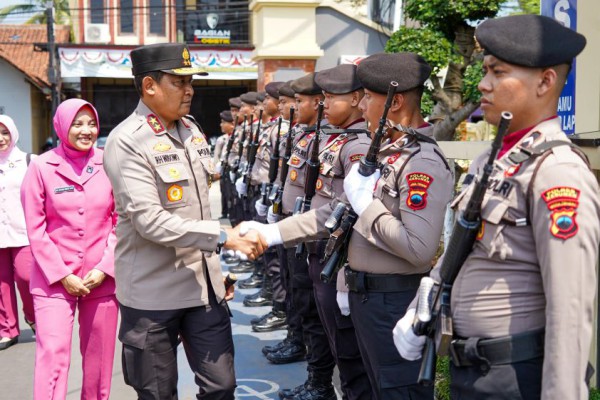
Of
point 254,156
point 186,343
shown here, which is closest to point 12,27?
point 254,156

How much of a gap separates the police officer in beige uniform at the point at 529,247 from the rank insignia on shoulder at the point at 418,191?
65cm

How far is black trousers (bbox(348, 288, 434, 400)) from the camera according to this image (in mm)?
3348

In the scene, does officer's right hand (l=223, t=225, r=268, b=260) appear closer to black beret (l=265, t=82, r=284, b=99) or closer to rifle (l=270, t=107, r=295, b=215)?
rifle (l=270, t=107, r=295, b=215)

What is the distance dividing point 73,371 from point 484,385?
446 centimetres

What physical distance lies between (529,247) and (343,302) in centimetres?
174

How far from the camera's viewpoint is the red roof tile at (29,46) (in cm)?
3038

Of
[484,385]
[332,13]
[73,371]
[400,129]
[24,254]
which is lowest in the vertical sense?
[73,371]

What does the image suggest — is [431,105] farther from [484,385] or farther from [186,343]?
[484,385]

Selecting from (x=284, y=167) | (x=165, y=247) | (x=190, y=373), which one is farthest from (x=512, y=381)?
(x=284, y=167)

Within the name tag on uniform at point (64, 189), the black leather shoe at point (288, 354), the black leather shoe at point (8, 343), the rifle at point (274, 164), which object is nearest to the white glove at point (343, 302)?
the name tag on uniform at point (64, 189)

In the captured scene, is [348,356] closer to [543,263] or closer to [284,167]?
[543,263]

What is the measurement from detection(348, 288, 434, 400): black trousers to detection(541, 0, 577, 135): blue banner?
206cm

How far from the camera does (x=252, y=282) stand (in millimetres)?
9039

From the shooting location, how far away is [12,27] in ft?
106
